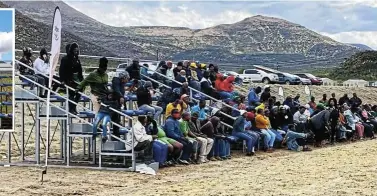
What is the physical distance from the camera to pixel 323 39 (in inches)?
5551

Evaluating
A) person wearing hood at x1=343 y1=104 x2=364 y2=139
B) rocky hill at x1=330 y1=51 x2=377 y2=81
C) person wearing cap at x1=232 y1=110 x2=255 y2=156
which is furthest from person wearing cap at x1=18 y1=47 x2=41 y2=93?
rocky hill at x1=330 y1=51 x2=377 y2=81

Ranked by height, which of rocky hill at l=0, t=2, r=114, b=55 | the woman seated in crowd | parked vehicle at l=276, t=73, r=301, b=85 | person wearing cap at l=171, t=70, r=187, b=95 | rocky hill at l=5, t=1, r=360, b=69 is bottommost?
the woman seated in crowd

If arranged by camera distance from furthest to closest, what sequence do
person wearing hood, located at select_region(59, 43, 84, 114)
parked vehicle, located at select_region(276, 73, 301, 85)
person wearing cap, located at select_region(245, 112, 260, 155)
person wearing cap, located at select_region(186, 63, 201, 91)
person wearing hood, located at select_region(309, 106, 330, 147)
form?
parked vehicle, located at select_region(276, 73, 301, 85)
person wearing hood, located at select_region(309, 106, 330, 147)
person wearing cap, located at select_region(186, 63, 201, 91)
person wearing cap, located at select_region(245, 112, 260, 155)
person wearing hood, located at select_region(59, 43, 84, 114)

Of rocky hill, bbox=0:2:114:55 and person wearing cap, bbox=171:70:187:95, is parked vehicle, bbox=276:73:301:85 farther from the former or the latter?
person wearing cap, bbox=171:70:187:95

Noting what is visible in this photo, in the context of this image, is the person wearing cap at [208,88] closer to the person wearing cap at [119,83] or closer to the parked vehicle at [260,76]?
the person wearing cap at [119,83]

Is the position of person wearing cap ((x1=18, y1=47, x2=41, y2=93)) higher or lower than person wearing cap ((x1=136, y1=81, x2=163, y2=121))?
higher

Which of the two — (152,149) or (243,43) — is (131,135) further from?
(243,43)

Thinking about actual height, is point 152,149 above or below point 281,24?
below

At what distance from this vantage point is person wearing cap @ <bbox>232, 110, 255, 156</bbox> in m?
21.0

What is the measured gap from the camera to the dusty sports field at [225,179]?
1398cm

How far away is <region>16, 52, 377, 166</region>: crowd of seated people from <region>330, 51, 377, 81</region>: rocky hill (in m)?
40.2

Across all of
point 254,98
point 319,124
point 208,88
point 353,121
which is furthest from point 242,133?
point 353,121

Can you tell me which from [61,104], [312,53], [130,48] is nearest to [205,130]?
[61,104]

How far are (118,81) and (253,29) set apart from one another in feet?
413
